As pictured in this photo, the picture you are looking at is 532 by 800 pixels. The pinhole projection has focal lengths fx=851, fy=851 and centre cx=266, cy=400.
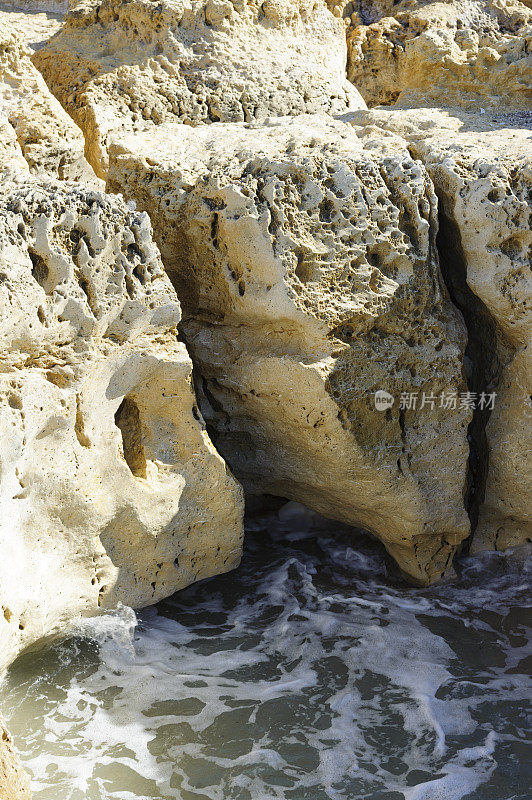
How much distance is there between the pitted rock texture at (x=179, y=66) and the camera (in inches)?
172

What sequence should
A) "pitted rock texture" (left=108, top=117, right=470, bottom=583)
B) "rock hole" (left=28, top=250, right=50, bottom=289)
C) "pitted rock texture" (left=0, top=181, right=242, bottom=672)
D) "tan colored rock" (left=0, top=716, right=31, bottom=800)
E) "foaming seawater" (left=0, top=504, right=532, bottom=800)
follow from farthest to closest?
1. "pitted rock texture" (left=108, top=117, right=470, bottom=583)
2. "rock hole" (left=28, top=250, right=50, bottom=289)
3. "pitted rock texture" (left=0, top=181, right=242, bottom=672)
4. "foaming seawater" (left=0, top=504, right=532, bottom=800)
5. "tan colored rock" (left=0, top=716, right=31, bottom=800)

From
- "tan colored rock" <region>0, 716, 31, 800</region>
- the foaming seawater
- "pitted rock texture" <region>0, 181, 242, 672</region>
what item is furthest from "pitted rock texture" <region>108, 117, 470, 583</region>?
"tan colored rock" <region>0, 716, 31, 800</region>

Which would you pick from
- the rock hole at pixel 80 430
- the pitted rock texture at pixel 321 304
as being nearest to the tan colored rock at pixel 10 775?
the rock hole at pixel 80 430

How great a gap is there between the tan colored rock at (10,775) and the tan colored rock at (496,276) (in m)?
2.32

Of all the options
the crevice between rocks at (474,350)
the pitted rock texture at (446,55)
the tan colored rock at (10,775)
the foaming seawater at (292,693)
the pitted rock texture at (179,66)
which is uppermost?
the pitted rock texture at (446,55)

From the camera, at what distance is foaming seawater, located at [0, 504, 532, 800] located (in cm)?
255

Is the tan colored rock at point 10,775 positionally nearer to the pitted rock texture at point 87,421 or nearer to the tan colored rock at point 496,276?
the pitted rock texture at point 87,421

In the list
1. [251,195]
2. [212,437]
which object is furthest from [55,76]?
[212,437]

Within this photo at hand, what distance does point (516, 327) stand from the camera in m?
3.49

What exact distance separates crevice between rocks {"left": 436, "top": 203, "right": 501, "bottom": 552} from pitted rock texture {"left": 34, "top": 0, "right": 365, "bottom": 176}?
56.2 inches

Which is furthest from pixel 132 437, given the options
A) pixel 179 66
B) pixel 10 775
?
pixel 179 66

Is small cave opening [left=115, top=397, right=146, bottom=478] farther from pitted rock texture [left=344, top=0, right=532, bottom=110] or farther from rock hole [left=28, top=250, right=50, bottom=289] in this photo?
pitted rock texture [left=344, top=0, right=532, bottom=110]

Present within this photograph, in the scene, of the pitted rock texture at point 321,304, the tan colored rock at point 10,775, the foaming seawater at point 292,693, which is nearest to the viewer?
the tan colored rock at point 10,775

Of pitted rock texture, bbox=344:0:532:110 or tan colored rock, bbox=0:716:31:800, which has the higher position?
pitted rock texture, bbox=344:0:532:110
